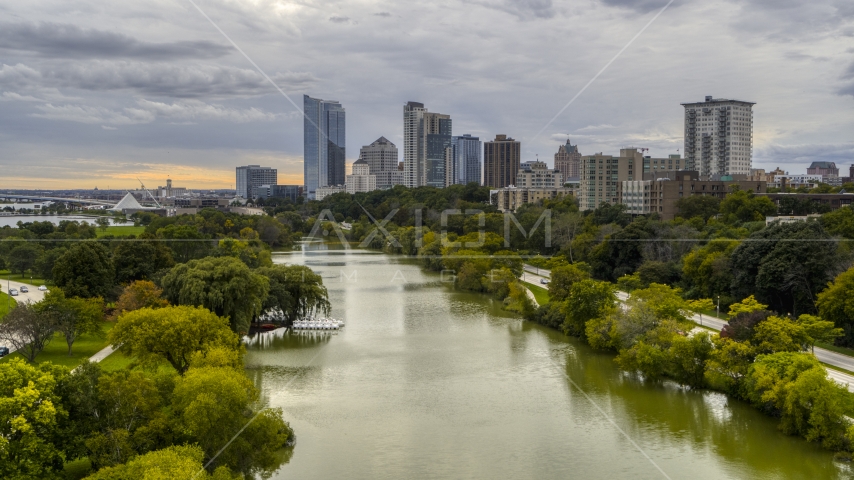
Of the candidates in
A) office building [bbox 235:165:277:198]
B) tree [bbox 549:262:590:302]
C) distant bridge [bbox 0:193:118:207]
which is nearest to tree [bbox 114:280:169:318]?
tree [bbox 549:262:590:302]

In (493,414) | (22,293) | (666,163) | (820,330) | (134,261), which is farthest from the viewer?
(666,163)

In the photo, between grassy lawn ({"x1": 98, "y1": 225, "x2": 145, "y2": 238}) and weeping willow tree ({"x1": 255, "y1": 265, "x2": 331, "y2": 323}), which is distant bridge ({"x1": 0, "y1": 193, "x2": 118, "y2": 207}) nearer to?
grassy lawn ({"x1": 98, "y1": 225, "x2": 145, "y2": 238})

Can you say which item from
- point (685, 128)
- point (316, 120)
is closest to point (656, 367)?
point (685, 128)

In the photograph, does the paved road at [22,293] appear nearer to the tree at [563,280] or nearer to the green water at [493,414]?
the green water at [493,414]

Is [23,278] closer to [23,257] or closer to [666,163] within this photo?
[23,257]

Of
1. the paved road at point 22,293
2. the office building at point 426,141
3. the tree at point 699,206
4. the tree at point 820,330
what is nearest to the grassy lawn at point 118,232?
the paved road at point 22,293

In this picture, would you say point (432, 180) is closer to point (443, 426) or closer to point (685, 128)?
point (685, 128)

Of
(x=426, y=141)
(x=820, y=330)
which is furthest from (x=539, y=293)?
(x=426, y=141)
